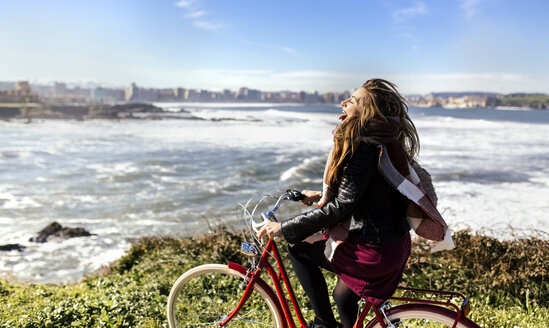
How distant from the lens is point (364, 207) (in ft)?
7.93

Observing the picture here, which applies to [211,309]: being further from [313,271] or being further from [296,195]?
[296,195]

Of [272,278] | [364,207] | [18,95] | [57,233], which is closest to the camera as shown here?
[364,207]

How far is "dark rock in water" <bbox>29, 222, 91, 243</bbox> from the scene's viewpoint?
13219 mm

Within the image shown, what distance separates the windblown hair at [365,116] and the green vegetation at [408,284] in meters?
3.01

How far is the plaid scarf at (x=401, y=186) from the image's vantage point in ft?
7.59

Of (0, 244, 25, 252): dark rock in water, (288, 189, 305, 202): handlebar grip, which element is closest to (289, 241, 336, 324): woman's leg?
(288, 189, 305, 202): handlebar grip

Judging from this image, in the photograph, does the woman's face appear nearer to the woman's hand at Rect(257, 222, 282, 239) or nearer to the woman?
the woman

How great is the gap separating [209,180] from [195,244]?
1573 centimetres

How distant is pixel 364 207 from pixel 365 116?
0.52 meters

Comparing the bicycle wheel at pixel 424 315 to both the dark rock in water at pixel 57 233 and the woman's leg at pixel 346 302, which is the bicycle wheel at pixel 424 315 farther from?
the dark rock in water at pixel 57 233

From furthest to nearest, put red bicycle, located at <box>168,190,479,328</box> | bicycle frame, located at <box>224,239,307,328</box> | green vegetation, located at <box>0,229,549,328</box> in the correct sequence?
green vegetation, located at <box>0,229,549,328</box> < bicycle frame, located at <box>224,239,307,328</box> < red bicycle, located at <box>168,190,479,328</box>

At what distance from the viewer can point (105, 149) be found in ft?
125

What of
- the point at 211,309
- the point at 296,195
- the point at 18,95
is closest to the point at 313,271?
the point at 296,195

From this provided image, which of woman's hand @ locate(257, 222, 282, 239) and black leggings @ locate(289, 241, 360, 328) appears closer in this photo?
woman's hand @ locate(257, 222, 282, 239)
